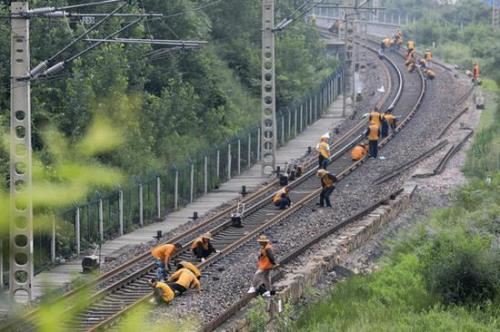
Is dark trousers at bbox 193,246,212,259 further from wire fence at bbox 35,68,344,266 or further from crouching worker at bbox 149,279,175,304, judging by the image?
crouching worker at bbox 149,279,175,304

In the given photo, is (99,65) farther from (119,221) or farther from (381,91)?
(381,91)

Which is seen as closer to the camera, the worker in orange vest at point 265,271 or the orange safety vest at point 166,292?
the orange safety vest at point 166,292

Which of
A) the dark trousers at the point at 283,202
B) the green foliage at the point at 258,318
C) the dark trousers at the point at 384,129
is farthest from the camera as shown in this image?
the dark trousers at the point at 384,129

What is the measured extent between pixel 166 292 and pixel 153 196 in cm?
1259

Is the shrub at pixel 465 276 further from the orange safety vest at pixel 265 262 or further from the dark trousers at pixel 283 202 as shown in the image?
the dark trousers at pixel 283 202

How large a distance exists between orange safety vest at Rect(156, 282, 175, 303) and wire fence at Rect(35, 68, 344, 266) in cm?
208

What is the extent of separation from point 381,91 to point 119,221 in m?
27.7

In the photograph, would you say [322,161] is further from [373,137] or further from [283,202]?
[373,137]

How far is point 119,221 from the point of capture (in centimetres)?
2834

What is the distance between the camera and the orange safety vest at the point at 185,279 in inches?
747

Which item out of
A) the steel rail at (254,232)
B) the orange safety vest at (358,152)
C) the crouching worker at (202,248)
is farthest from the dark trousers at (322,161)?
the crouching worker at (202,248)

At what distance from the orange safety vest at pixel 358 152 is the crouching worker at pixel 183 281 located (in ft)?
61.0

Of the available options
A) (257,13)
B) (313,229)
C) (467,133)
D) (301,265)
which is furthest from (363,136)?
(301,265)

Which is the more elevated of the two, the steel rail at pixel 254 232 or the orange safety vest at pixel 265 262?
the orange safety vest at pixel 265 262
